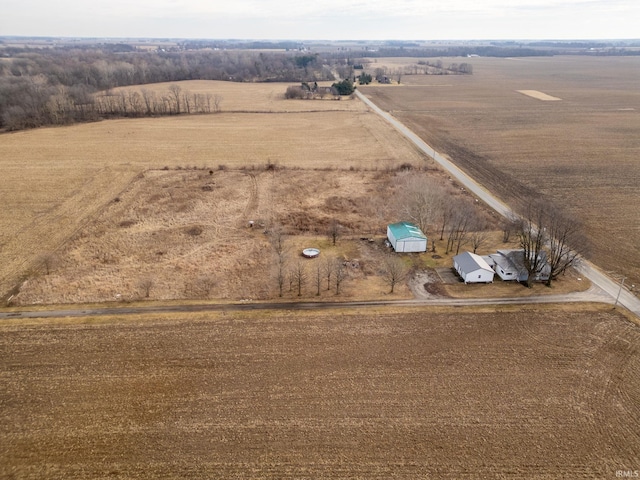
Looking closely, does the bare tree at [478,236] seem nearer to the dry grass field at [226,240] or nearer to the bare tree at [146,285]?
the dry grass field at [226,240]

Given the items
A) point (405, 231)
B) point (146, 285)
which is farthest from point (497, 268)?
point (146, 285)

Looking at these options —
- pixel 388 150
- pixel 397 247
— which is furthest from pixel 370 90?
pixel 397 247

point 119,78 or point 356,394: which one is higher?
point 119,78

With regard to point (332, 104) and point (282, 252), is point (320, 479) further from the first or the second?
point (332, 104)

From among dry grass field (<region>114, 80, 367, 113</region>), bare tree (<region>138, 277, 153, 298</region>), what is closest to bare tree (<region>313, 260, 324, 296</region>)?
bare tree (<region>138, 277, 153, 298</region>)

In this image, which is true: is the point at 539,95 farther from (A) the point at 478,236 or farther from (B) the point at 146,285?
(B) the point at 146,285

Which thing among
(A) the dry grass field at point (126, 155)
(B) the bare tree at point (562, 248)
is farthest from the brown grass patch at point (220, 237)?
(B) the bare tree at point (562, 248)
